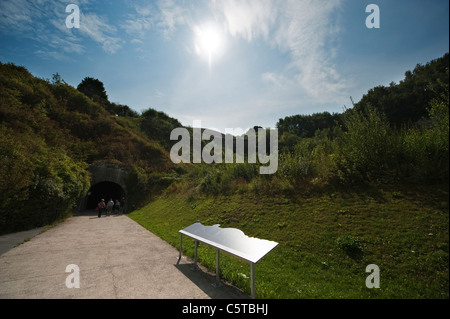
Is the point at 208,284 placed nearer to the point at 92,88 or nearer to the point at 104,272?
the point at 104,272

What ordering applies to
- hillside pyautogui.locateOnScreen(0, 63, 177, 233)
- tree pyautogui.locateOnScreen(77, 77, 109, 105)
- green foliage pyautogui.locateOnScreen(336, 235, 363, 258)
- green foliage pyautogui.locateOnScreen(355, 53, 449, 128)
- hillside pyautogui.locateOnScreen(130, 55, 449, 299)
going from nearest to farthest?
hillside pyautogui.locateOnScreen(130, 55, 449, 299)
green foliage pyautogui.locateOnScreen(336, 235, 363, 258)
hillside pyautogui.locateOnScreen(0, 63, 177, 233)
green foliage pyautogui.locateOnScreen(355, 53, 449, 128)
tree pyautogui.locateOnScreen(77, 77, 109, 105)

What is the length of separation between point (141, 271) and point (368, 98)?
5089cm

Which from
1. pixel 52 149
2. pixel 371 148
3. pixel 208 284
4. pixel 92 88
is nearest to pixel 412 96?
pixel 371 148

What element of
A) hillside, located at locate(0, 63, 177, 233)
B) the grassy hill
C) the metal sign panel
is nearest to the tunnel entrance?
hillside, located at locate(0, 63, 177, 233)

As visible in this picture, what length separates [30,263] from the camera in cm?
543

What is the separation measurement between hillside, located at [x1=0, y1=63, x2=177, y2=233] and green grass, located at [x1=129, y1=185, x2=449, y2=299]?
7.81 metres

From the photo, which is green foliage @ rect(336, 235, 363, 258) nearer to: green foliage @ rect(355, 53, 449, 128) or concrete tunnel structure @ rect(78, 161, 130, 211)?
concrete tunnel structure @ rect(78, 161, 130, 211)

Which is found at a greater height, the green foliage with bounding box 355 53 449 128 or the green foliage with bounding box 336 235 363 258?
the green foliage with bounding box 355 53 449 128

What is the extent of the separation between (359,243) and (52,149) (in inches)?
882

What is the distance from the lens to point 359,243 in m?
5.24

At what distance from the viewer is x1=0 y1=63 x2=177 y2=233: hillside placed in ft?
30.5

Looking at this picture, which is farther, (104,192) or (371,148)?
(104,192)
